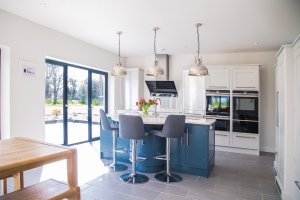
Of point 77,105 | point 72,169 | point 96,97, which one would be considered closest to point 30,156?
point 72,169

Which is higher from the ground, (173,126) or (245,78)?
(245,78)

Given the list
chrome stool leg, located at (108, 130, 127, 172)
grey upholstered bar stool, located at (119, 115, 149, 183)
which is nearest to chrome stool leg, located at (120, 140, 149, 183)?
grey upholstered bar stool, located at (119, 115, 149, 183)

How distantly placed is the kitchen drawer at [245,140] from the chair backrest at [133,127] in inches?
122

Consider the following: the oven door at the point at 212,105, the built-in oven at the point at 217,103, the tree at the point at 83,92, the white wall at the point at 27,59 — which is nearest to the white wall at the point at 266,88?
the built-in oven at the point at 217,103

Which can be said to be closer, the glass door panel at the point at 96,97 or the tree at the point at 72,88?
the tree at the point at 72,88

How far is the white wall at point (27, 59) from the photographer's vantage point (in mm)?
3459

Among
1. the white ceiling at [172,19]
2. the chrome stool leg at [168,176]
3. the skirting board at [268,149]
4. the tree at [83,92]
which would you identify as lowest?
the skirting board at [268,149]

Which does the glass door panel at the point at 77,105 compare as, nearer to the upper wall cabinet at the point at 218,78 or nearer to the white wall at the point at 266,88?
the upper wall cabinet at the point at 218,78

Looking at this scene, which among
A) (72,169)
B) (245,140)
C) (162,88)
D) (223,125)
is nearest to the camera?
(72,169)

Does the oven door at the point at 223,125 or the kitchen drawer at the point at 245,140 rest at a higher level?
the oven door at the point at 223,125

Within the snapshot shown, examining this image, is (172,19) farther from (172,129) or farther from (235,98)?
(235,98)

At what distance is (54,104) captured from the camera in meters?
4.79

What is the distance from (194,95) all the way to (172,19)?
270cm

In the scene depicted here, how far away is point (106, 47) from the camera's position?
5660mm
